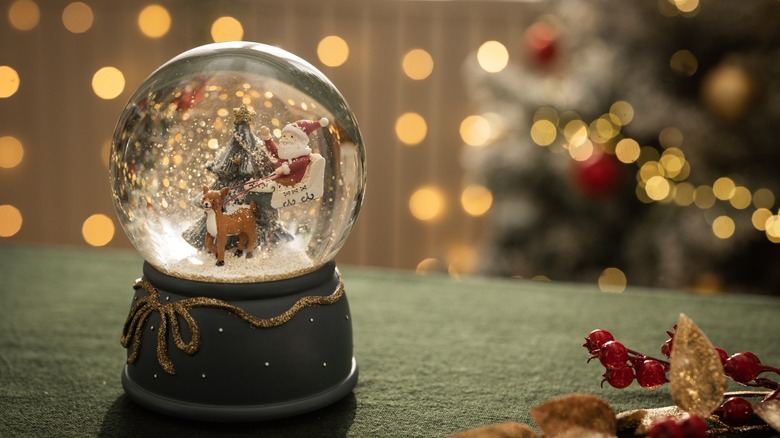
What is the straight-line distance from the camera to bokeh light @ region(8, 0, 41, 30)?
322cm

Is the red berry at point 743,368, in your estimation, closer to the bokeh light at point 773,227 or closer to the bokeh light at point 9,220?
the bokeh light at point 773,227

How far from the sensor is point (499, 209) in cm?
262

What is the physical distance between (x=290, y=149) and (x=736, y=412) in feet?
2.00

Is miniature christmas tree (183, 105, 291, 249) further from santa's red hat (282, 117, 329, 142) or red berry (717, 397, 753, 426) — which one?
red berry (717, 397, 753, 426)

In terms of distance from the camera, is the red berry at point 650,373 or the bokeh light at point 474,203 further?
the bokeh light at point 474,203

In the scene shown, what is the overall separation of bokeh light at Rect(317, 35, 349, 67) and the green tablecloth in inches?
61.1

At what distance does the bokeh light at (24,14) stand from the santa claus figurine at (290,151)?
2.51 meters

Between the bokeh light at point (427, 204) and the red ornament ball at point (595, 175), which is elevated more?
the red ornament ball at point (595, 175)

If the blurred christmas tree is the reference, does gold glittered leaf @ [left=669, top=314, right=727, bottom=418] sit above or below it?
below

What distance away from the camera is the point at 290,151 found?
1084 millimetres

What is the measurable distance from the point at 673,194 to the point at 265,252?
1.53m

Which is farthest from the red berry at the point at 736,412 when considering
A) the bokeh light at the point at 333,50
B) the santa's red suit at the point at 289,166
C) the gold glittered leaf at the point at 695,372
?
the bokeh light at the point at 333,50

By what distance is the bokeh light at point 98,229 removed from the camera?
11.0 ft

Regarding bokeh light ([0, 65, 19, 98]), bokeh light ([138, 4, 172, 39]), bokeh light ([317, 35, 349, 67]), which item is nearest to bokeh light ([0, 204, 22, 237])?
bokeh light ([0, 65, 19, 98])
